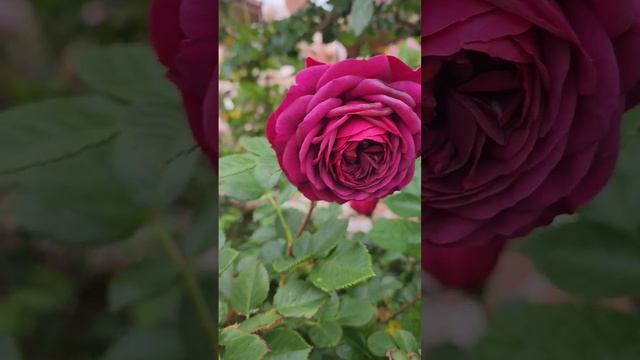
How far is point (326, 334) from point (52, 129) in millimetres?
275

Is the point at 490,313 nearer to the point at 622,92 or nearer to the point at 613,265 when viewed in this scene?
the point at 613,265

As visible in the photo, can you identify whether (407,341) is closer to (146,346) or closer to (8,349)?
(146,346)

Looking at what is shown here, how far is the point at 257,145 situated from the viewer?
22.8 inches

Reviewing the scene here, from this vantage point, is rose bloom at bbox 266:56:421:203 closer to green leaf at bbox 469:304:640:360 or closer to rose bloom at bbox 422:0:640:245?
rose bloom at bbox 422:0:640:245

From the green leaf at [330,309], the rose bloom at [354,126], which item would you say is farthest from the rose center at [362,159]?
the green leaf at [330,309]

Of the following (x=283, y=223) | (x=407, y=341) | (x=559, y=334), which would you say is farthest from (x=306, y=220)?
(x=559, y=334)

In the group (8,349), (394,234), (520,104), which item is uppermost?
(520,104)

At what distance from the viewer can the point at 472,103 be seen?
0.60 metres

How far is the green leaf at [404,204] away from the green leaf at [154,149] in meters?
0.16

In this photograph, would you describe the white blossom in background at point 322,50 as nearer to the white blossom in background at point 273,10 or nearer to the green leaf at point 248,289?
the white blossom in background at point 273,10

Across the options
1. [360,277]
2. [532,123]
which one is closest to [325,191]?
[360,277]

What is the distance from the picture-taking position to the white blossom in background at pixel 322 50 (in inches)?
22.2

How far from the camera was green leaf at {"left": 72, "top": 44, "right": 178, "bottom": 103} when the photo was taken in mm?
568

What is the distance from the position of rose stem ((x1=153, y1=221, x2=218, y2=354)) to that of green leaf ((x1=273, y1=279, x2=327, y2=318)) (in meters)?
0.06
